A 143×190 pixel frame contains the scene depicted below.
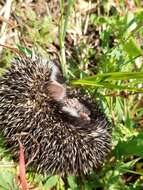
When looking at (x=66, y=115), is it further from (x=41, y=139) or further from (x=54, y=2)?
(x=54, y=2)

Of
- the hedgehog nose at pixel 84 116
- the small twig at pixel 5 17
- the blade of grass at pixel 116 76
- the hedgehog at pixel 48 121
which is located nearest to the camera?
the blade of grass at pixel 116 76

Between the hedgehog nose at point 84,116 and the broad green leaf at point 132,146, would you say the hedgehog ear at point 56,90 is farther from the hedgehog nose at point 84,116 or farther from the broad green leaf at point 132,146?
the broad green leaf at point 132,146

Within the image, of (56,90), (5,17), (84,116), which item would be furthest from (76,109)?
(5,17)

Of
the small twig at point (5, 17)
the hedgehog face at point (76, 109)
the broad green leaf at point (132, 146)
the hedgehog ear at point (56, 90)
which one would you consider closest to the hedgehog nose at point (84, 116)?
the hedgehog face at point (76, 109)

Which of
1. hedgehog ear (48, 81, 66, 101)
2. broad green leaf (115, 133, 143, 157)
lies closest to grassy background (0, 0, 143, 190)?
broad green leaf (115, 133, 143, 157)

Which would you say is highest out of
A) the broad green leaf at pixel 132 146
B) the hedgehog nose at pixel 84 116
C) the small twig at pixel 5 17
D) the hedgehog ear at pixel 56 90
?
the small twig at pixel 5 17

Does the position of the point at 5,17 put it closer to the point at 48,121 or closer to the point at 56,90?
the point at 56,90

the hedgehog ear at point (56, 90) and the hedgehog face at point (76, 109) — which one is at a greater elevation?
the hedgehog ear at point (56, 90)

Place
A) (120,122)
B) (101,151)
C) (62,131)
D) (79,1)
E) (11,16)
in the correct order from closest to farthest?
(62,131) < (101,151) < (120,122) < (11,16) < (79,1)

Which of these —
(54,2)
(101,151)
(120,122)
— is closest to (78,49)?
(54,2)
